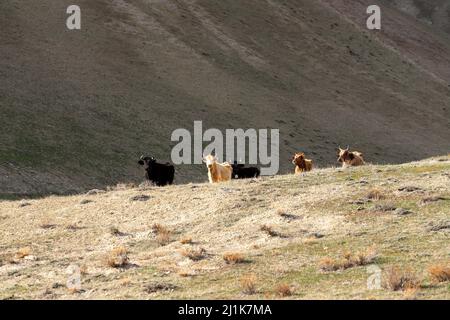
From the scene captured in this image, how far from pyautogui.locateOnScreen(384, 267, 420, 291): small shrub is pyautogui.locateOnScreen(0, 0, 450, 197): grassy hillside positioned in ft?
92.1

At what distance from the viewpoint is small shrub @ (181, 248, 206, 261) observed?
1691cm

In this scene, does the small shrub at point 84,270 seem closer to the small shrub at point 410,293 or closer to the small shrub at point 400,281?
the small shrub at point 400,281

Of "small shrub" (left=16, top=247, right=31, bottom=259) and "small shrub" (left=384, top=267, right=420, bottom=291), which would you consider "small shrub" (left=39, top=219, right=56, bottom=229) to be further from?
"small shrub" (left=384, top=267, right=420, bottom=291)

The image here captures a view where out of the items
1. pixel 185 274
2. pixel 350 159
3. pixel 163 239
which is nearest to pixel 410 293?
pixel 185 274

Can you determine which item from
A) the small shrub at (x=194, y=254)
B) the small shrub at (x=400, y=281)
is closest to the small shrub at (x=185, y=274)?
the small shrub at (x=194, y=254)

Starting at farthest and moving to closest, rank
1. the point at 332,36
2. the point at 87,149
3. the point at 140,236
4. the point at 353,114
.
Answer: the point at 332,36
the point at 353,114
the point at 87,149
the point at 140,236

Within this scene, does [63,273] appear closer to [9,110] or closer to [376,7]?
[9,110]

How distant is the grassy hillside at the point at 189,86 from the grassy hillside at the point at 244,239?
17.0 metres

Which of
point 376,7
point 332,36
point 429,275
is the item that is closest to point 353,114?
point 332,36

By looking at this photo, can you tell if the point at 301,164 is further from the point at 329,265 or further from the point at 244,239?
the point at 329,265
